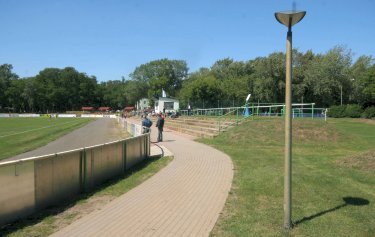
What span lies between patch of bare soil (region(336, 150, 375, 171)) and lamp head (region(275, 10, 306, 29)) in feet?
23.4

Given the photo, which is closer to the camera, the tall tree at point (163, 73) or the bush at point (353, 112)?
the bush at point (353, 112)

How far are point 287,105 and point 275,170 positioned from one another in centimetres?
621

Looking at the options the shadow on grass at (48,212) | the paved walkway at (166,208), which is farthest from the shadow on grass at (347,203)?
the shadow on grass at (48,212)

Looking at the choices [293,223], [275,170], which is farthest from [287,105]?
[275,170]

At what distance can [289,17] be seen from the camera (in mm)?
5945

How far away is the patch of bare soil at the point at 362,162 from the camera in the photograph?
465 inches

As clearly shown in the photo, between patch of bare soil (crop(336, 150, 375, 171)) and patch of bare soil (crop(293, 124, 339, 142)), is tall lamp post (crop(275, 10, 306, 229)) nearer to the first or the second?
patch of bare soil (crop(336, 150, 375, 171))

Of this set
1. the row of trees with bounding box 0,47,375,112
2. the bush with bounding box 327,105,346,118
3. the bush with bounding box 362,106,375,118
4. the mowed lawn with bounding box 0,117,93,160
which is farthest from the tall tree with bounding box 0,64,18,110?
the bush with bounding box 362,106,375,118

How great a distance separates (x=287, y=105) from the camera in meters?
6.17

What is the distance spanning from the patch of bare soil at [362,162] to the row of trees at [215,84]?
30.5m

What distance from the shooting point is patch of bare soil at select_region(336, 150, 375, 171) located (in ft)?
38.8

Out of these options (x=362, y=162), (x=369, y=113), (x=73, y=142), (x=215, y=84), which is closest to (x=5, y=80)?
(x=215, y=84)

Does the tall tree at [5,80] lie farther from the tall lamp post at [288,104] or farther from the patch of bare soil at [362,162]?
the tall lamp post at [288,104]

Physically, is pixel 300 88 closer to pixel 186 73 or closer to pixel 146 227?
pixel 146 227
